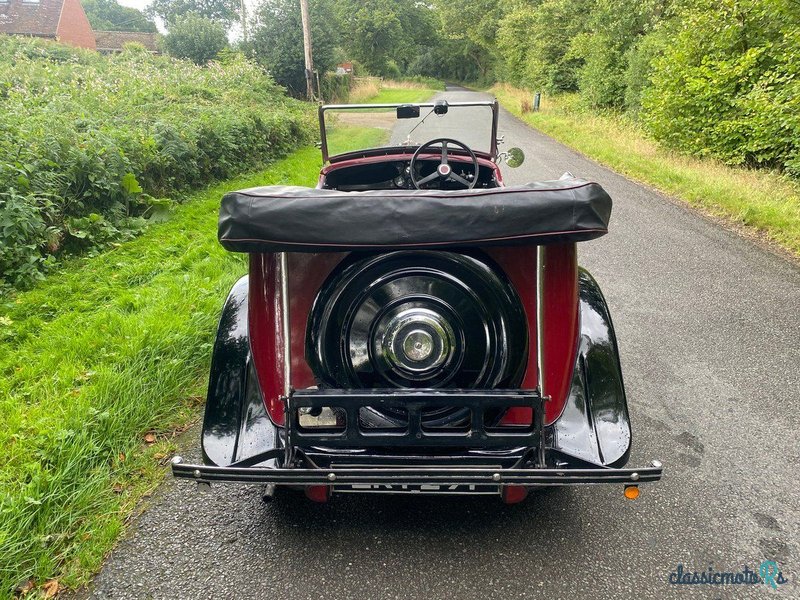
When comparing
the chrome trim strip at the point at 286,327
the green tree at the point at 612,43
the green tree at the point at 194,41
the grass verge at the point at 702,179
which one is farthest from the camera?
the green tree at the point at 194,41

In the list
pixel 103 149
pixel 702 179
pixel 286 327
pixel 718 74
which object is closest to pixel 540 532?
pixel 286 327

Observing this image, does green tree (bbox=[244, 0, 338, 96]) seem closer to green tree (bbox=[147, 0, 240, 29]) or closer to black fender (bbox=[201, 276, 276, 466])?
black fender (bbox=[201, 276, 276, 466])

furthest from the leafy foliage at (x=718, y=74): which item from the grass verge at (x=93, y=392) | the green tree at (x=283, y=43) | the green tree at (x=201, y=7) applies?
the green tree at (x=201, y=7)

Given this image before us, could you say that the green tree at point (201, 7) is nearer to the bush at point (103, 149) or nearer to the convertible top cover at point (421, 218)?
the bush at point (103, 149)

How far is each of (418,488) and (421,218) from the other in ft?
3.21

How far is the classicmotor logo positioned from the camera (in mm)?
2064

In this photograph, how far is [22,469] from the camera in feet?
7.81

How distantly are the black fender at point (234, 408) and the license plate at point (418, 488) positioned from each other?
38cm

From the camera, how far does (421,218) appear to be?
5.86ft

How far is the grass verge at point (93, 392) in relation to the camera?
2180mm

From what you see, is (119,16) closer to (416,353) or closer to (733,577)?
(416,353)

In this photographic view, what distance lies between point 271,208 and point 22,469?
5.68 ft

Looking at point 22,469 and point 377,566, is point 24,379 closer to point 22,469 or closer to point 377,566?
point 22,469

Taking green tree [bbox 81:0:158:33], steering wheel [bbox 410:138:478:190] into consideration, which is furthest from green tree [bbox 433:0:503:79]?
green tree [bbox 81:0:158:33]
